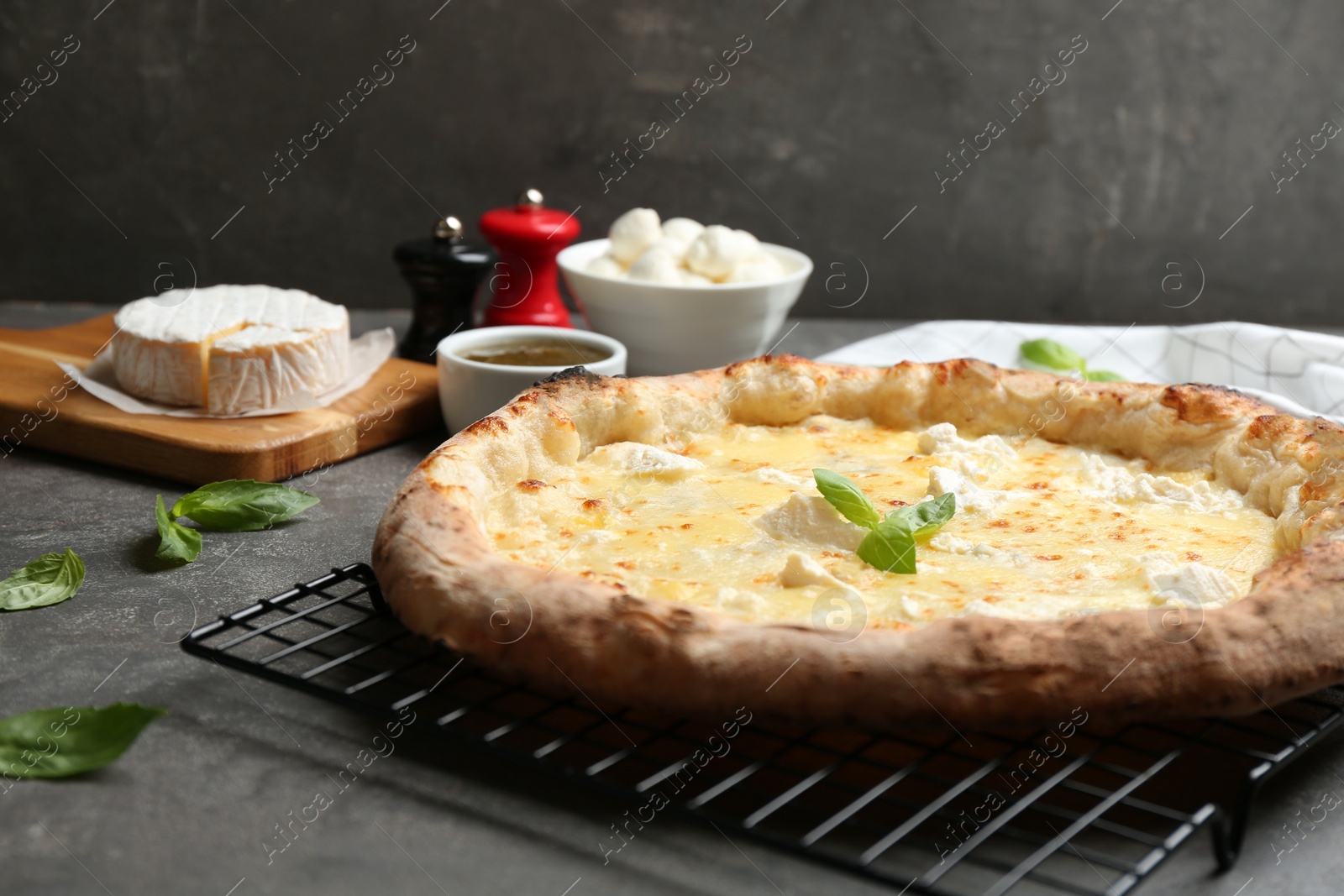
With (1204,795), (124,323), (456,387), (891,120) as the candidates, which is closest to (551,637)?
(1204,795)

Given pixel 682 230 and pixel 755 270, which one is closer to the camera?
pixel 755 270

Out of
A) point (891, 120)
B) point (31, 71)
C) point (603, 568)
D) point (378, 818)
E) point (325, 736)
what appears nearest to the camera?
point (378, 818)

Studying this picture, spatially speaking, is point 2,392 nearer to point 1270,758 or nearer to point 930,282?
point 1270,758

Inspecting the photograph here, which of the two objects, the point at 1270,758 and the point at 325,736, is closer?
the point at 1270,758

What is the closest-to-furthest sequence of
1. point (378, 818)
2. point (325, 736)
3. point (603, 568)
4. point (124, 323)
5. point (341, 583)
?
→ point (378, 818) → point (325, 736) → point (603, 568) → point (341, 583) → point (124, 323)

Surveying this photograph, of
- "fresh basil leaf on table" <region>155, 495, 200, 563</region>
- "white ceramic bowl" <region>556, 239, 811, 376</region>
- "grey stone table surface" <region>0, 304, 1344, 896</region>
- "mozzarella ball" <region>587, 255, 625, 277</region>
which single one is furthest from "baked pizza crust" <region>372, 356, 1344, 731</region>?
"mozzarella ball" <region>587, 255, 625, 277</region>

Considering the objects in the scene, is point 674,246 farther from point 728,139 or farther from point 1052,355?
point 728,139

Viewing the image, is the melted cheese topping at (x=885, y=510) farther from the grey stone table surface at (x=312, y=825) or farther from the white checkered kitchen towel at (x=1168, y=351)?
the white checkered kitchen towel at (x=1168, y=351)

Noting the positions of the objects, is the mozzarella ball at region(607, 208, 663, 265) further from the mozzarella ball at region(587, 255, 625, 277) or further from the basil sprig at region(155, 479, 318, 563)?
the basil sprig at region(155, 479, 318, 563)

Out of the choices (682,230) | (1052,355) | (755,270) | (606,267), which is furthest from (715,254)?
(1052,355)
